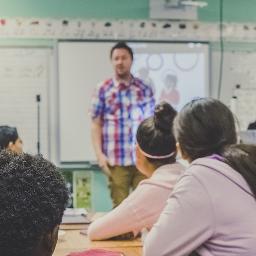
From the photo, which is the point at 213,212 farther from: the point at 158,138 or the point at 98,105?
the point at 98,105

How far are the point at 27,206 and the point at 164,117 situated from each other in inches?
59.7

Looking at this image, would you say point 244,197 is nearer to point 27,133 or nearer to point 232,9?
point 27,133

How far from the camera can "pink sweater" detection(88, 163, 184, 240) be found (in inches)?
83.4

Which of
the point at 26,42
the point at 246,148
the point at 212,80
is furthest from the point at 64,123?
the point at 246,148

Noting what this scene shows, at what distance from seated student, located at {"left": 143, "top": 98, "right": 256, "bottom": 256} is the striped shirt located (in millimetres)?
2510

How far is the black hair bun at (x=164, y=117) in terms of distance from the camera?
7.46 ft

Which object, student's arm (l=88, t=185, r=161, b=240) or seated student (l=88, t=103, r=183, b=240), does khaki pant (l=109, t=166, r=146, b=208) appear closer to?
seated student (l=88, t=103, r=183, b=240)

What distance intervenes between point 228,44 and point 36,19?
1700 millimetres

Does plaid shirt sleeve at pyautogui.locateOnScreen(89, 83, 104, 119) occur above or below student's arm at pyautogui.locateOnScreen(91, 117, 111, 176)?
above

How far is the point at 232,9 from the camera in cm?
487

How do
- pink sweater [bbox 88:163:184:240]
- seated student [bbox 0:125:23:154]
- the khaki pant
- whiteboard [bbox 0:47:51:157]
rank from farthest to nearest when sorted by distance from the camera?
whiteboard [bbox 0:47:51:157]
the khaki pant
seated student [bbox 0:125:23:154]
pink sweater [bbox 88:163:184:240]

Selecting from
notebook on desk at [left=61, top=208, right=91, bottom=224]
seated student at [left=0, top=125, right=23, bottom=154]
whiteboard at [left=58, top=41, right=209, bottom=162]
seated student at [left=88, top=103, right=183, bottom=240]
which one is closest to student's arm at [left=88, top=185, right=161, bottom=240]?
seated student at [left=88, top=103, right=183, bottom=240]

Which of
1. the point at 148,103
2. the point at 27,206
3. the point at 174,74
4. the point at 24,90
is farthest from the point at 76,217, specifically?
the point at 174,74

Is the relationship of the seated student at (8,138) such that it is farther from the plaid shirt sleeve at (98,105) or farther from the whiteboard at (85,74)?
the whiteboard at (85,74)
